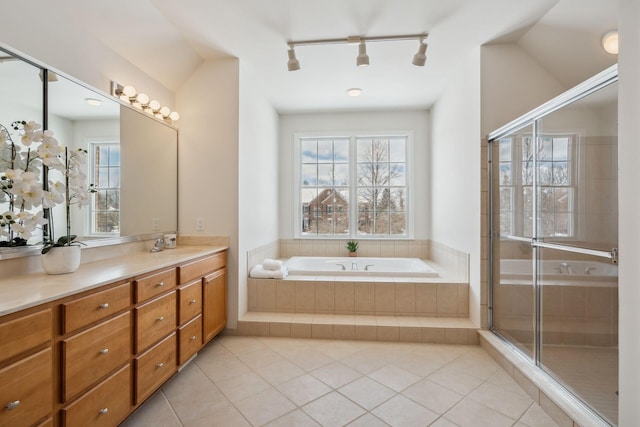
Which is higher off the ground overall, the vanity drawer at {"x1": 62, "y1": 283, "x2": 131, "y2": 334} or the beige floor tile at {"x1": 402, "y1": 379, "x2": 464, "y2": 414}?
the vanity drawer at {"x1": 62, "y1": 283, "x2": 131, "y2": 334}

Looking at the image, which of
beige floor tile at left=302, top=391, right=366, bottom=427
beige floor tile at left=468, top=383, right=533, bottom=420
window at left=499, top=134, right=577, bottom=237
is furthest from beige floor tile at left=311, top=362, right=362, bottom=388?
window at left=499, top=134, right=577, bottom=237

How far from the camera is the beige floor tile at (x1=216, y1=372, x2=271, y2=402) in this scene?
190 cm

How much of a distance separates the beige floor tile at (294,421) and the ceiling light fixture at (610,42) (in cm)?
295

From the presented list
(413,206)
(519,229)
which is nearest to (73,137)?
(519,229)

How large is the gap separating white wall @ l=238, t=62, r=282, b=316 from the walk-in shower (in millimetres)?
2196

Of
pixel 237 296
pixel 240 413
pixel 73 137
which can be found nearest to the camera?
pixel 240 413

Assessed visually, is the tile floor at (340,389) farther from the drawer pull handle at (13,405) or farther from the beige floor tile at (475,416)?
the drawer pull handle at (13,405)

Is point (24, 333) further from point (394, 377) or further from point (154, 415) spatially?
point (394, 377)

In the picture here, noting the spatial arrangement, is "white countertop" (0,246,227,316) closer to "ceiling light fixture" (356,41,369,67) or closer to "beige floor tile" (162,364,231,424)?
"beige floor tile" (162,364,231,424)

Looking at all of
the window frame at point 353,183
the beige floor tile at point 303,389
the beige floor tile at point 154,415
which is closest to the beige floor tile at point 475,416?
the beige floor tile at point 303,389

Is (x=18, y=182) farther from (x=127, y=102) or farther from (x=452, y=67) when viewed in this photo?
(x=452, y=67)

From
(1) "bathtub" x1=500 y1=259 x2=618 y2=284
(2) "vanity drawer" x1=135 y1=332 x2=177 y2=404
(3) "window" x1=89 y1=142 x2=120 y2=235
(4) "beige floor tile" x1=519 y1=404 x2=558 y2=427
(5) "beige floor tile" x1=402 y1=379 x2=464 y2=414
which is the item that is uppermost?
(3) "window" x1=89 y1=142 x2=120 y2=235

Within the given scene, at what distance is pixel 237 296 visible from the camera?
2768 mm
